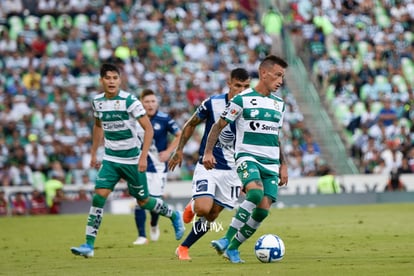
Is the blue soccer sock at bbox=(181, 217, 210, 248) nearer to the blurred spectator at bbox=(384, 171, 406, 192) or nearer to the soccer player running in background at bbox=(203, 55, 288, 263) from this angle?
the soccer player running in background at bbox=(203, 55, 288, 263)

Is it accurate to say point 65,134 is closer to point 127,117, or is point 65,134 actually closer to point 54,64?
point 54,64

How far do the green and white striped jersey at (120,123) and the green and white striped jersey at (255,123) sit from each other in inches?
101

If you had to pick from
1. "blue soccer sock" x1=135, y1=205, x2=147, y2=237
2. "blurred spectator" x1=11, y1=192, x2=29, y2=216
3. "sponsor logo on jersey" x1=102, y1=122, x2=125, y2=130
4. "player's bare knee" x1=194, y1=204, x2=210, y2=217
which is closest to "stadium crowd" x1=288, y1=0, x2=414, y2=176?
"blurred spectator" x1=11, y1=192, x2=29, y2=216

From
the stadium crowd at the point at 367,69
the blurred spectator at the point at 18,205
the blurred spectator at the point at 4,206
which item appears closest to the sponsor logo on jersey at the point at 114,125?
the blurred spectator at the point at 4,206

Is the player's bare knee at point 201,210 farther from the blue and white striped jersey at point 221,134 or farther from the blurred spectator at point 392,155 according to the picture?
Result: the blurred spectator at point 392,155

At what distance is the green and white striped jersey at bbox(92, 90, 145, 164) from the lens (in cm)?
1616

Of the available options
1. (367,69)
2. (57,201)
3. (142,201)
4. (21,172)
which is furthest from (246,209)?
(367,69)

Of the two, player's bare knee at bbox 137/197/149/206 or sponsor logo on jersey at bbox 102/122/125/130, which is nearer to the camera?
sponsor logo on jersey at bbox 102/122/125/130

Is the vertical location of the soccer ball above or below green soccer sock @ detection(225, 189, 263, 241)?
below

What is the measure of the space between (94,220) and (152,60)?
2178 cm

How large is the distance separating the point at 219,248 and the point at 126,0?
25.8 meters

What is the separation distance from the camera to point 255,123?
1380 centimetres

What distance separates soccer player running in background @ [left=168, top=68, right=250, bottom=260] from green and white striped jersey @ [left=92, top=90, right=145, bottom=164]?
1436mm

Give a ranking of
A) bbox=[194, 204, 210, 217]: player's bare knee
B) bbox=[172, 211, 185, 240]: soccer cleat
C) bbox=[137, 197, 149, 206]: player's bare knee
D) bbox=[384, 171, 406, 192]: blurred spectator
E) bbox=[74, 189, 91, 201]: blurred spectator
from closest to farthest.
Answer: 1. bbox=[194, 204, 210, 217]: player's bare knee
2. bbox=[137, 197, 149, 206]: player's bare knee
3. bbox=[172, 211, 185, 240]: soccer cleat
4. bbox=[74, 189, 91, 201]: blurred spectator
5. bbox=[384, 171, 406, 192]: blurred spectator
